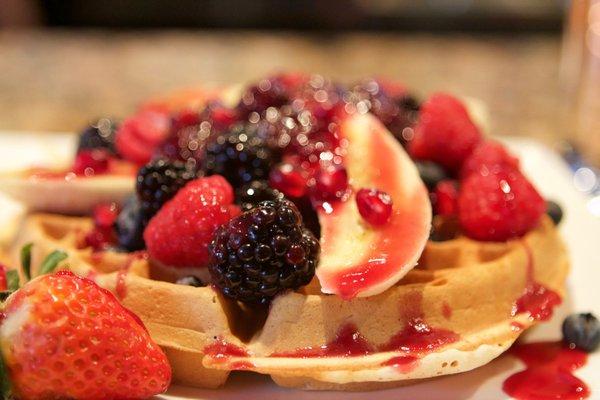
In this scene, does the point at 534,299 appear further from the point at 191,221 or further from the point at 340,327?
the point at 191,221

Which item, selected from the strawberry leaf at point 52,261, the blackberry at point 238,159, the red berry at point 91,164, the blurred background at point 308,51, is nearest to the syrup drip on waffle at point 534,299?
the blackberry at point 238,159

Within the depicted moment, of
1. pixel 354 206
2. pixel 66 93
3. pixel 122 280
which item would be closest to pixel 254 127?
pixel 354 206

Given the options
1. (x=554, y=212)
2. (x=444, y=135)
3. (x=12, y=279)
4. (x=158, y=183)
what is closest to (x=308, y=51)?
(x=444, y=135)

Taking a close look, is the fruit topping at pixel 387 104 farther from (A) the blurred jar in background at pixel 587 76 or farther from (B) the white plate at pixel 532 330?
(A) the blurred jar in background at pixel 587 76

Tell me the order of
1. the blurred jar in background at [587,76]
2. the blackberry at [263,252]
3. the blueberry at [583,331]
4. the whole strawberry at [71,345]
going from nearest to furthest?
the whole strawberry at [71,345]
the blackberry at [263,252]
the blueberry at [583,331]
the blurred jar in background at [587,76]

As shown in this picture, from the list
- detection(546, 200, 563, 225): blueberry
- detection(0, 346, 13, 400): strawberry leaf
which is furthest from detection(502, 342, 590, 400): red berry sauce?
detection(0, 346, 13, 400): strawberry leaf

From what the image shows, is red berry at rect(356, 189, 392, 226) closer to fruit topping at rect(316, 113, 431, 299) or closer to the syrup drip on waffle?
fruit topping at rect(316, 113, 431, 299)
